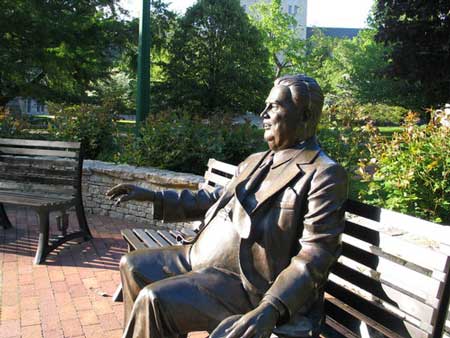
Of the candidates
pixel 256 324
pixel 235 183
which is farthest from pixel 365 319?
pixel 235 183

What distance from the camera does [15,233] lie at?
5238 mm

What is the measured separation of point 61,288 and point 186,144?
10.1ft

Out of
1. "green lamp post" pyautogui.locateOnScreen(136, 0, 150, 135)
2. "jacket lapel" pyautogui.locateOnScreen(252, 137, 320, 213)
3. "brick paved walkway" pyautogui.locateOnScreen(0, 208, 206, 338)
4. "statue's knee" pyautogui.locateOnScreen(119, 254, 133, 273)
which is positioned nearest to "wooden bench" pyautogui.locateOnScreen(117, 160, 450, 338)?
"jacket lapel" pyautogui.locateOnScreen(252, 137, 320, 213)

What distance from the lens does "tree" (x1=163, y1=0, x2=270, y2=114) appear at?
53.5 ft

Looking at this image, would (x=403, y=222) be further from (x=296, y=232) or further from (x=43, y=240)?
(x=43, y=240)

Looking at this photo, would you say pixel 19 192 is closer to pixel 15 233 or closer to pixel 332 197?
pixel 15 233

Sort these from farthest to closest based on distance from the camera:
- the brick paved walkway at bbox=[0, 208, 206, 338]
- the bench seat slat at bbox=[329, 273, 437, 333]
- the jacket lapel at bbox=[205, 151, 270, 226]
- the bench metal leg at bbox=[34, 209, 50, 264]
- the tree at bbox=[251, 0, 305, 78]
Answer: the tree at bbox=[251, 0, 305, 78] < the bench metal leg at bbox=[34, 209, 50, 264] < the brick paved walkway at bbox=[0, 208, 206, 338] < the jacket lapel at bbox=[205, 151, 270, 226] < the bench seat slat at bbox=[329, 273, 437, 333]

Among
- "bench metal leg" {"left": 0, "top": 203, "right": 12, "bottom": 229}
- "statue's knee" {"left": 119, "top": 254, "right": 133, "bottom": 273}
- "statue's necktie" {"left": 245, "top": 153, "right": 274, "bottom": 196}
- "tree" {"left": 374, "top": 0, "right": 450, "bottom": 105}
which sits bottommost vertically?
"bench metal leg" {"left": 0, "top": 203, "right": 12, "bottom": 229}

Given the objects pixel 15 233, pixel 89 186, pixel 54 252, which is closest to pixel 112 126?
pixel 89 186

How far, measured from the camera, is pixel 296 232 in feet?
6.58

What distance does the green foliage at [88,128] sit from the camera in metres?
7.85

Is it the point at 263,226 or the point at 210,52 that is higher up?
the point at 210,52

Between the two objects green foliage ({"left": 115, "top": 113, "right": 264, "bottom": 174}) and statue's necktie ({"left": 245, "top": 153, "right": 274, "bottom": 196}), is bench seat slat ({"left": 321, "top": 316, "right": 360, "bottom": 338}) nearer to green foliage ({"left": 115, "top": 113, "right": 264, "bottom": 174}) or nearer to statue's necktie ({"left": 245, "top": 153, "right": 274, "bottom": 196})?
statue's necktie ({"left": 245, "top": 153, "right": 274, "bottom": 196})

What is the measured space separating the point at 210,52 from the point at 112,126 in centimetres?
916
